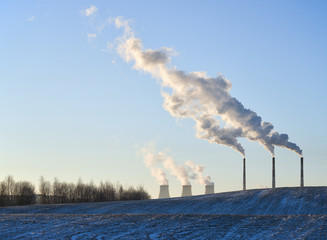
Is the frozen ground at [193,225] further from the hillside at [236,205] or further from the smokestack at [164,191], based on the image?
the smokestack at [164,191]

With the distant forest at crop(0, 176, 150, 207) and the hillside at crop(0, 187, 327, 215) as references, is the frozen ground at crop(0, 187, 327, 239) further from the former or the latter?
the distant forest at crop(0, 176, 150, 207)

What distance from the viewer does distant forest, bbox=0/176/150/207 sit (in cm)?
9369

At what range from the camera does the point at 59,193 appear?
10131 cm

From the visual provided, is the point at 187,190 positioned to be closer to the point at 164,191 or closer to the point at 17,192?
the point at 164,191

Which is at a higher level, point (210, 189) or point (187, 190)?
point (210, 189)

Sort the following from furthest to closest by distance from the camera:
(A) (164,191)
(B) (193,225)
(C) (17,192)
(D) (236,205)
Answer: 1. (A) (164,191)
2. (C) (17,192)
3. (D) (236,205)
4. (B) (193,225)

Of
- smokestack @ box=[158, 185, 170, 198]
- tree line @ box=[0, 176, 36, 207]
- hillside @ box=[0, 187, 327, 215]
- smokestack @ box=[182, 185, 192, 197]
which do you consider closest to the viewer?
hillside @ box=[0, 187, 327, 215]

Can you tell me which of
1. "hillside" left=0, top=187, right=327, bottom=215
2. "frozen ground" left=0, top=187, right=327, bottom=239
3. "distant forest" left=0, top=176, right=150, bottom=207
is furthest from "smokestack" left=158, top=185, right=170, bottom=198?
"frozen ground" left=0, top=187, right=327, bottom=239

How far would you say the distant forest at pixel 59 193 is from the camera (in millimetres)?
93688

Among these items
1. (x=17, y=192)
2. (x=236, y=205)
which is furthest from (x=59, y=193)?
(x=236, y=205)

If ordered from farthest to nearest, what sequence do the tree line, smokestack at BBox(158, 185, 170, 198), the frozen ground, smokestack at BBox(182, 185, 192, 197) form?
1. smokestack at BBox(158, 185, 170, 198)
2. smokestack at BBox(182, 185, 192, 197)
3. the tree line
4. the frozen ground

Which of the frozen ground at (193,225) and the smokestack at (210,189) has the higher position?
the frozen ground at (193,225)

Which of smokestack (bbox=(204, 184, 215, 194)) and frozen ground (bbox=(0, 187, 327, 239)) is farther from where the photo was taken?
smokestack (bbox=(204, 184, 215, 194))

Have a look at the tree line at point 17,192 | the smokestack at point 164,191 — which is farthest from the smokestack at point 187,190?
the tree line at point 17,192
